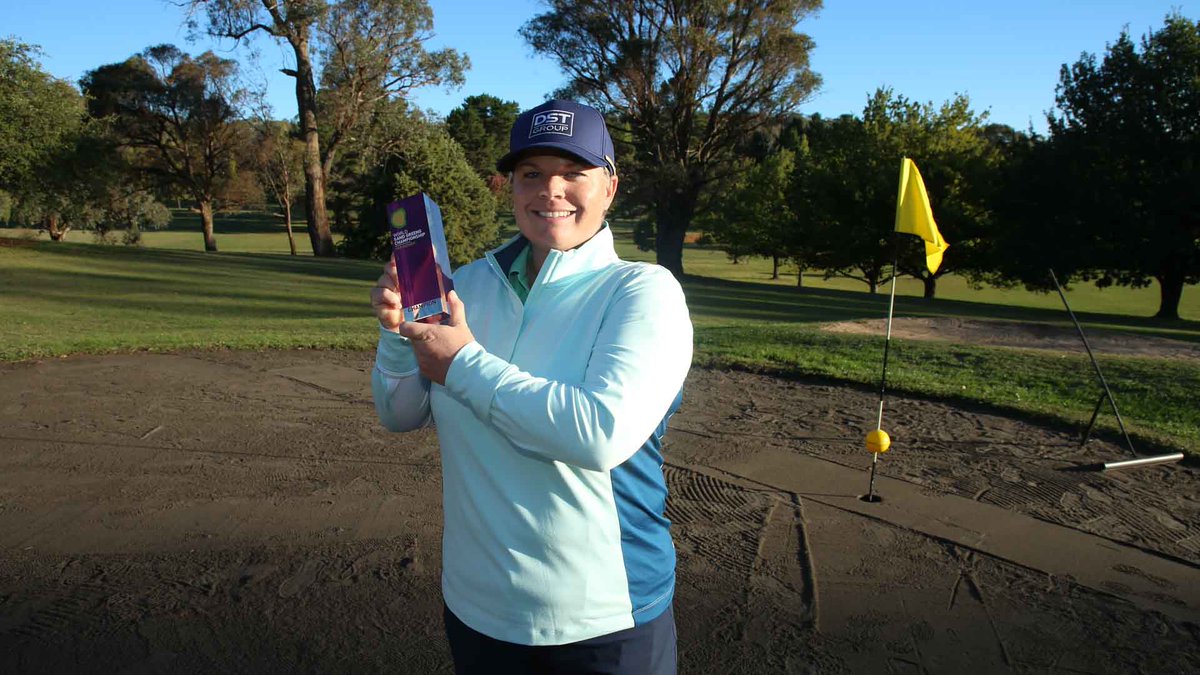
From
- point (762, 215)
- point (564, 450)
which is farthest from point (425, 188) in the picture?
point (564, 450)

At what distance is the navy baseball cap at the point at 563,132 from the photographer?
6.38 ft

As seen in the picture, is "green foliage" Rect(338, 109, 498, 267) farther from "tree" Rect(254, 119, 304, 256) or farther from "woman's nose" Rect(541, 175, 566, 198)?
"woman's nose" Rect(541, 175, 566, 198)

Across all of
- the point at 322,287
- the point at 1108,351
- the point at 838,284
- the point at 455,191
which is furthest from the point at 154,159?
the point at 1108,351

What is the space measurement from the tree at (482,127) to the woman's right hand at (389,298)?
72.9 m

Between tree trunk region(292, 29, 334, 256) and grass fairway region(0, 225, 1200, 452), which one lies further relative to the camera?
tree trunk region(292, 29, 334, 256)

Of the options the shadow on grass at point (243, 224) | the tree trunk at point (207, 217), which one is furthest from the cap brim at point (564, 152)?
the shadow on grass at point (243, 224)

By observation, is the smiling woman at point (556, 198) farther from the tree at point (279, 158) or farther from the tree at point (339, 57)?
the tree at point (279, 158)

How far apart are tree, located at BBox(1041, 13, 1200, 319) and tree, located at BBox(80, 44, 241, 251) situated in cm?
3910

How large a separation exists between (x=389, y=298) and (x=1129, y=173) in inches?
1272

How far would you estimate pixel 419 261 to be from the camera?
181 cm

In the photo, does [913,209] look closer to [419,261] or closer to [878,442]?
[878,442]

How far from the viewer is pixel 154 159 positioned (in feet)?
161

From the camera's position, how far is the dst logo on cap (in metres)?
1.96

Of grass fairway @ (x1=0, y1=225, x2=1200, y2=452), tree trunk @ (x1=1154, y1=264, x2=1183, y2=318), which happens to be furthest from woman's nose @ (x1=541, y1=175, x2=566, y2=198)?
tree trunk @ (x1=1154, y1=264, x2=1183, y2=318)
